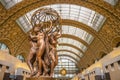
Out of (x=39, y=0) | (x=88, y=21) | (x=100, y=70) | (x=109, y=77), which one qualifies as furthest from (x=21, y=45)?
(x=109, y=77)

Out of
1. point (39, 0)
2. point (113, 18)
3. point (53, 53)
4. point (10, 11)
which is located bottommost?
point (53, 53)

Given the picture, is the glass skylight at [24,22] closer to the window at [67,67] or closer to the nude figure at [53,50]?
the nude figure at [53,50]

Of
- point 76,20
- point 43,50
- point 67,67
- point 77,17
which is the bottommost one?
point 43,50

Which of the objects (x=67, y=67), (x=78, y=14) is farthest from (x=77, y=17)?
(x=67, y=67)

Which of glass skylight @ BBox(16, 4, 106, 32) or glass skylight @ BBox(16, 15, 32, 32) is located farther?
glass skylight @ BBox(16, 4, 106, 32)

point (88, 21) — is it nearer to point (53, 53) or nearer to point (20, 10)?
point (20, 10)

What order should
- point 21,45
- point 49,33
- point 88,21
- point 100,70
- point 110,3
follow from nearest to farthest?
point 49,33, point 100,70, point 110,3, point 21,45, point 88,21

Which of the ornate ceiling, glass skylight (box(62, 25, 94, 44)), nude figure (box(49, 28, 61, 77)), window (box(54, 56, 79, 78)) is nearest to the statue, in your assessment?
nude figure (box(49, 28, 61, 77))

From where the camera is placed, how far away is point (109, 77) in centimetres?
780

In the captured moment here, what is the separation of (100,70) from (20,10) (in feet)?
30.6

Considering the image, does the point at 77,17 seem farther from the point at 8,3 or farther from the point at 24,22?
the point at 8,3

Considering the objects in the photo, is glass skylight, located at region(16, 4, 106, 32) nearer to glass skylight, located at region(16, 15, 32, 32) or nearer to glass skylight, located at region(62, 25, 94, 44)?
glass skylight, located at region(16, 15, 32, 32)

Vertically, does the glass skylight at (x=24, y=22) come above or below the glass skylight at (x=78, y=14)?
below

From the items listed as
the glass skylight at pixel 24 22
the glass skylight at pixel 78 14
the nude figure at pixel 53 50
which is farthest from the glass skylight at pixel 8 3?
the nude figure at pixel 53 50
